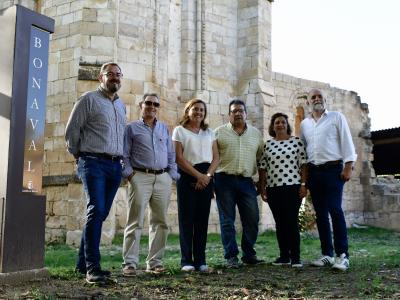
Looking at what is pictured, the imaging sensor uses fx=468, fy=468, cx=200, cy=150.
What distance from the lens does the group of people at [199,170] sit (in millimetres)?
4395

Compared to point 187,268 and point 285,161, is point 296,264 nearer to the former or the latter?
point 285,161

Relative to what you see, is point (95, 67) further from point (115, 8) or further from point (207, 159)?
point (207, 159)

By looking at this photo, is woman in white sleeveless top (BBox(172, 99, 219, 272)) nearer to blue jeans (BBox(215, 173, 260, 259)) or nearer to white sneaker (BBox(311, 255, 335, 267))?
blue jeans (BBox(215, 173, 260, 259))

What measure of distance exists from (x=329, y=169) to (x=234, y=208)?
3.79 feet

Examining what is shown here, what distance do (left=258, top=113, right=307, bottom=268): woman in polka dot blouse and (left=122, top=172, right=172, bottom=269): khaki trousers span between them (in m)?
1.24

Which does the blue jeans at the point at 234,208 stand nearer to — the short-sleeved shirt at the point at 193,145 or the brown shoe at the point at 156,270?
the short-sleeved shirt at the point at 193,145

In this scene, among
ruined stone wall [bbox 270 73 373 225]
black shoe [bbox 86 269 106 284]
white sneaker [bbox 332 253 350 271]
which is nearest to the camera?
black shoe [bbox 86 269 106 284]

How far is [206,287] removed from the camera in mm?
4051

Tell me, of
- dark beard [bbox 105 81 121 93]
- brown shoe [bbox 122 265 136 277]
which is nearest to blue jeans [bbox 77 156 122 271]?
brown shoe [bbox 122 265 136 277]

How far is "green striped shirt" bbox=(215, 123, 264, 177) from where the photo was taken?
5363 mm

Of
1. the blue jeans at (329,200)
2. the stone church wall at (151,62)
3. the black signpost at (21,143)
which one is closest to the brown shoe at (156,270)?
the black signpost at (21,143)

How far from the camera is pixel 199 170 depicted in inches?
201

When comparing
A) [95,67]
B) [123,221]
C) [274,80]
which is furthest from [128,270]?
[274,80]

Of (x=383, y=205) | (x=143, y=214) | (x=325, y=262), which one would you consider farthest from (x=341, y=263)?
(x=383, y=205)
